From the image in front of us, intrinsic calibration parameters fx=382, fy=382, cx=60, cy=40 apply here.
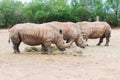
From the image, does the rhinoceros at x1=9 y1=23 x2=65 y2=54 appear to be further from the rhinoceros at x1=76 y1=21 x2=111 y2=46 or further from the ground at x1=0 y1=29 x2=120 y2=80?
the rhinoceros at x1=76 y1=21 x2=111 y2=46

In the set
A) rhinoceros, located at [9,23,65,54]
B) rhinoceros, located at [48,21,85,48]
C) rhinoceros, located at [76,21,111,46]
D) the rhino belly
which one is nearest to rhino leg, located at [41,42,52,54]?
rhinoceros, located at [9,23,65,54]

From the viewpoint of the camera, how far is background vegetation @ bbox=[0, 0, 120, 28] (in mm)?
42375

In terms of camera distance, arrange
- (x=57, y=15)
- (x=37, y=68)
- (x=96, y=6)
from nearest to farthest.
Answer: (x=37, y=68)
(x=57, y=15)
(x=96, y=6)

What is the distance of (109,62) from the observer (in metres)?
12.6

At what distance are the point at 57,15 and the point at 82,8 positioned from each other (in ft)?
10.8

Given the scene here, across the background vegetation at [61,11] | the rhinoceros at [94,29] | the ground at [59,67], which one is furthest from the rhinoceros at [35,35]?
the background vegetation at [61,11]

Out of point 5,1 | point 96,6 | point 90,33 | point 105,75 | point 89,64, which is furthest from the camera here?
Answer: point 5,1

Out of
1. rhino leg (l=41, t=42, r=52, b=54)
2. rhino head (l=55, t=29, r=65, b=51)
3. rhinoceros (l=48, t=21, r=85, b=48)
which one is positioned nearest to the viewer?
rhino leg (l=41, t=42, r=52, b=54)

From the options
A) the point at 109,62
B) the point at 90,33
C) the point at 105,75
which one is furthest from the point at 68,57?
the point at 90,33

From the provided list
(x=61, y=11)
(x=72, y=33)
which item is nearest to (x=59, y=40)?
(x=72, y=33)

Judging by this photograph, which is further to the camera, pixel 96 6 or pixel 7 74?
pixel 96 6

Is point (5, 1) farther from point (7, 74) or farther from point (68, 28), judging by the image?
point (7, 74)

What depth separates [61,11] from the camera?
4259cm

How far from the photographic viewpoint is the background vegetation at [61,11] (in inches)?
1668
